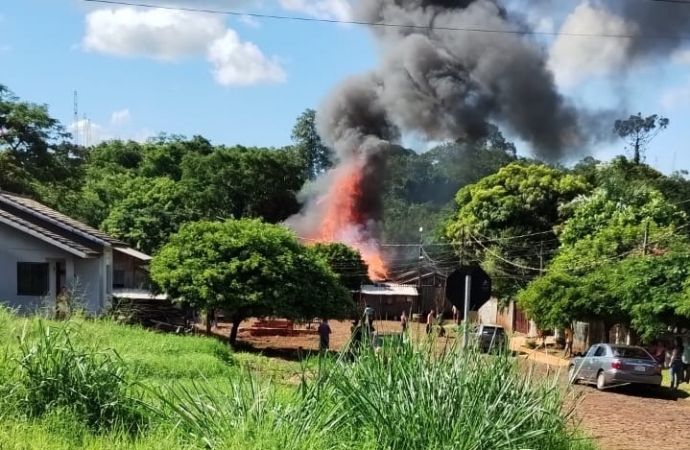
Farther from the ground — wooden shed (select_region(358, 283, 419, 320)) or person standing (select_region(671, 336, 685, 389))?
wooden shed (select_region(358, 283, 419, 320))

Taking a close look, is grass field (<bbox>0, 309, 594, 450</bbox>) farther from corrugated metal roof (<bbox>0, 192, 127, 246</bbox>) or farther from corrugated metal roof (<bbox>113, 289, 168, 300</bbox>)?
corrugated metal roof (<bbox>113, 289, 168, 300</bbox>)

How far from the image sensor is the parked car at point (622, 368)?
73.5ft

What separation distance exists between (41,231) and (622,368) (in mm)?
16804

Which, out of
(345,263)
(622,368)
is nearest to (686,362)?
(622,368)

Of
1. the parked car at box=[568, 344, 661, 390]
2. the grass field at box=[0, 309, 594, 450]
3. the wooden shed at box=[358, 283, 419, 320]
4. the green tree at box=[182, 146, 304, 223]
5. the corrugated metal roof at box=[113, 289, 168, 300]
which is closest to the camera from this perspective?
the grass field at box=[0, 309, 594, 450]

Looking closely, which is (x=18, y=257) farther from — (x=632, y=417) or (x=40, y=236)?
(x=632, y=417)

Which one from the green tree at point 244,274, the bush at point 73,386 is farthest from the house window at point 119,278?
the bush at point 73,386

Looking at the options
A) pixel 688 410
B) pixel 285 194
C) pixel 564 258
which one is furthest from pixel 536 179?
pixel 688 410

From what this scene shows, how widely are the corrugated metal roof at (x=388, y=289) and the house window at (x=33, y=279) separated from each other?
20.0m

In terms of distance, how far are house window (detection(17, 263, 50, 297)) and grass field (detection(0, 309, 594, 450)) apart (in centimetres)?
1798

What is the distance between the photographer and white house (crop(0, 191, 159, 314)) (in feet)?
82.8

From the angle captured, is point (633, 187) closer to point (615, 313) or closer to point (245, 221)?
point (615, 313)

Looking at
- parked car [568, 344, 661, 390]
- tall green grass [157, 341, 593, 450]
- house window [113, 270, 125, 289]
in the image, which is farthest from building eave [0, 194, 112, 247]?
tall green grass [157, 341, 593, 450]

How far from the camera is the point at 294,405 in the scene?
23.2 feet
